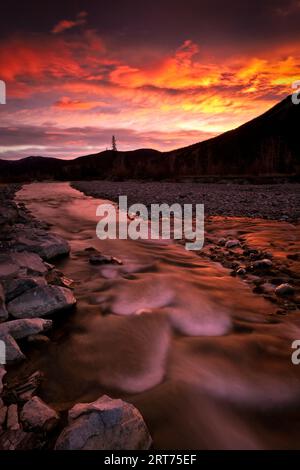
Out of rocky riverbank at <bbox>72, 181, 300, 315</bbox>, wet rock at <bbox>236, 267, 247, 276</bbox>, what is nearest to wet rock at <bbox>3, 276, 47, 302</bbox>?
rocky riverbank at <bbox>72, 181, 300, 315</bbox>

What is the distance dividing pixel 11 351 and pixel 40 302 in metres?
1.02

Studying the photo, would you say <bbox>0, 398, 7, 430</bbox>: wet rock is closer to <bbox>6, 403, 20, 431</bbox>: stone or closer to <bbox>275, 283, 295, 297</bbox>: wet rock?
<bbox>6, 403, 20, 431</bbox>: stone

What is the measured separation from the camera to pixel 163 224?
12.6m

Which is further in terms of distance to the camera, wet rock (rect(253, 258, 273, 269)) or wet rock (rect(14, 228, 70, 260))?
wet rock (rect(14, 228, 70, 260))

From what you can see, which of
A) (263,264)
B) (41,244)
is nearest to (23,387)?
(41,244)

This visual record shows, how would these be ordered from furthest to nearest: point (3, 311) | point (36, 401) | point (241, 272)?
point (241, 272), point (3, 311), point (36, 401)

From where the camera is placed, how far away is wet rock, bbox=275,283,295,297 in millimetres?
5065

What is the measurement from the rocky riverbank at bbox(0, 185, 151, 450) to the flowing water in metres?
0.19

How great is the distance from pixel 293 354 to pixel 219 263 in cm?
350

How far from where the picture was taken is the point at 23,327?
3732mm

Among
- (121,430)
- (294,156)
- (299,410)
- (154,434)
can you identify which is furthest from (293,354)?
(294,156)

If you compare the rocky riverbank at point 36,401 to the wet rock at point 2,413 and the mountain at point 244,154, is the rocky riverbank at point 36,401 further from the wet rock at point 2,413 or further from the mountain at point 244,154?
the mountain at point 244,154

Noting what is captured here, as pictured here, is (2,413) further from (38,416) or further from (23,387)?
(23,387)

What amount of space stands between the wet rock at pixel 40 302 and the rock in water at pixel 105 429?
6.55ft
